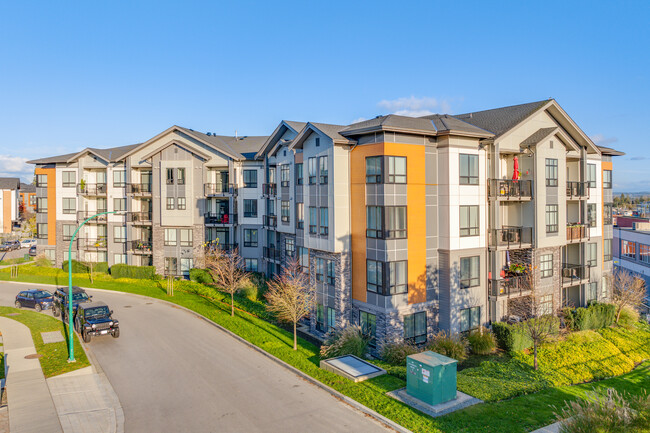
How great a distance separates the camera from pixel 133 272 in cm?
4038

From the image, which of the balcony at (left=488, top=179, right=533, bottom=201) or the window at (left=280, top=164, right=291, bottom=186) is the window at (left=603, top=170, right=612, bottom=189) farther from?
the window at (left=280, top=164, right=291, bottom=186)

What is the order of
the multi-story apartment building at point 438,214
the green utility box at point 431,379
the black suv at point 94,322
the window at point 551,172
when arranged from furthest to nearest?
the window at point 551,172
the black suv at point 94,322
the multi-story apartment building at point 438,214
the green utility box at point 431,379

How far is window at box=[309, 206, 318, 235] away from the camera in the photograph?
84.7 ft

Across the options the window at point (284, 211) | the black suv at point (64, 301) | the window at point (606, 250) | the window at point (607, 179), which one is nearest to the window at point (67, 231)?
the black suv at point (64, 301)

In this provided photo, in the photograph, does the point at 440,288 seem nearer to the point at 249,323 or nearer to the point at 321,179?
the point at 321,179

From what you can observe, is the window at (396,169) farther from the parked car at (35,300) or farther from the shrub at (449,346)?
the parked car at (35,300)

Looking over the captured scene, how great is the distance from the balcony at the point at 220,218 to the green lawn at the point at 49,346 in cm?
1497

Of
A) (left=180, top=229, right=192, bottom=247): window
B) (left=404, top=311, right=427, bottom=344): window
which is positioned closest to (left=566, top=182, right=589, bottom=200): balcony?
(left=404, top=311, right=427, bottom=344): window

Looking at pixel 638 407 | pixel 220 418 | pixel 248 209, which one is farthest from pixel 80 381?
pixel 248 209

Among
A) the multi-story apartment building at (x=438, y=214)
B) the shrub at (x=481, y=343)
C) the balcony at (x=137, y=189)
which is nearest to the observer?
the multi-story apartment building at (x=438, y=214)

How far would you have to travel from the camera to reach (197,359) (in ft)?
69.8

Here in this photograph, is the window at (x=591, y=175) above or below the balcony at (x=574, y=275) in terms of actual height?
above

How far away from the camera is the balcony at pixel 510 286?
82.4 ft

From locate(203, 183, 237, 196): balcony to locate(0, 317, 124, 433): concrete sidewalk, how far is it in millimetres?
20917
